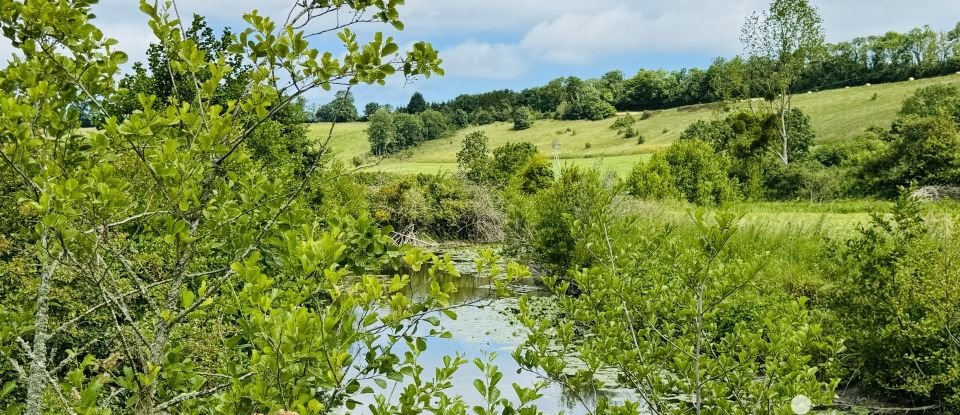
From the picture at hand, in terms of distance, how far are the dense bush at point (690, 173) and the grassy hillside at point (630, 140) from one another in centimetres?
1112

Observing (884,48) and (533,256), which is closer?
(533,256)

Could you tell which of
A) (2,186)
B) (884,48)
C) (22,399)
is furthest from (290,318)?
(884,48)

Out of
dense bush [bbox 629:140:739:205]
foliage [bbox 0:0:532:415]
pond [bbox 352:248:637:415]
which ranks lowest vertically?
pond [bbox 352:248:637:415]

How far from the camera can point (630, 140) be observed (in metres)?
55.2

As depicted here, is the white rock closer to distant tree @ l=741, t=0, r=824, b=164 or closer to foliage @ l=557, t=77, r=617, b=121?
distant tree @ l=741, t=0, r=824, b=164

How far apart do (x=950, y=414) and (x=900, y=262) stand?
1.74 meters

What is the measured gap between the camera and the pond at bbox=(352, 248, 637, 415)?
9.91m

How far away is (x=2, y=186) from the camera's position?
728 centimetres

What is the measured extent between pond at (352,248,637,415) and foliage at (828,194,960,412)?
304 cm

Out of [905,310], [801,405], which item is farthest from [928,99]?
[801,405]

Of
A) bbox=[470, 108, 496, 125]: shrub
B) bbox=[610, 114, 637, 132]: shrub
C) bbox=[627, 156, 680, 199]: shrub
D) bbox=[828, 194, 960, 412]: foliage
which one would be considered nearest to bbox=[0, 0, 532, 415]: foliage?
bbox=[828, 194, 960, 412]: foliage

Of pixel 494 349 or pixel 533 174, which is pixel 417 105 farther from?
pixel 494 349

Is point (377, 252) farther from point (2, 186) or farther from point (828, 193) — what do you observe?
point (828, 193)

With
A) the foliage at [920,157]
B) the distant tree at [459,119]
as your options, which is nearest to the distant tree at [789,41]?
the foliage at [920,157]
